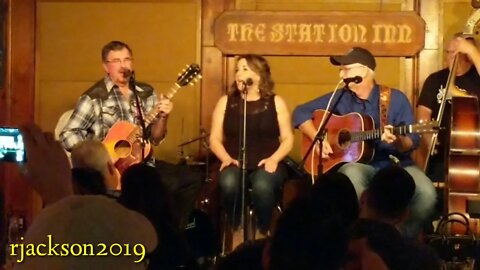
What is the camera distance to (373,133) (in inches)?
217

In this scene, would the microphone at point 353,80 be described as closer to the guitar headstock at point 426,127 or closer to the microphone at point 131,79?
the guitar headstock at point 426,127

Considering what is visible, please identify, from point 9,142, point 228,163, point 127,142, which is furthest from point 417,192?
point 9,142

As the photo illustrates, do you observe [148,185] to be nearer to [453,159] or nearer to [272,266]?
[272,266]

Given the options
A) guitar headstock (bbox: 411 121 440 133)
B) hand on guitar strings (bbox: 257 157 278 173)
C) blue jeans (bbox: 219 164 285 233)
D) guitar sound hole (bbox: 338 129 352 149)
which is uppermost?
guitar headstock (bbox: 411 121 440 133)

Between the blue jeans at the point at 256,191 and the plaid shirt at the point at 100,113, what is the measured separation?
70 cm

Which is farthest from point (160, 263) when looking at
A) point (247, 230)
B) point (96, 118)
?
point (96, 118)

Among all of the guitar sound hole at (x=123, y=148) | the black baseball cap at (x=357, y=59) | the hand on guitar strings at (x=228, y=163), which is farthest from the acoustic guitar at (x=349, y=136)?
the guitar sound hole at (x=123, y=148)

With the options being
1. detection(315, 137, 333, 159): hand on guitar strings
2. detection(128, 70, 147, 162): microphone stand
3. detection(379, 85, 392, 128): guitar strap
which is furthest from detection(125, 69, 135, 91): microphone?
detection(379, 85, 392, 128): guitar strap

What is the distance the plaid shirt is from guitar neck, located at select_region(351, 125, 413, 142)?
1254 mm

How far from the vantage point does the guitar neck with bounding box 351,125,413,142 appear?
540 cm

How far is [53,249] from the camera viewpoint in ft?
7.34

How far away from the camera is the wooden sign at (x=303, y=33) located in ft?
21.9

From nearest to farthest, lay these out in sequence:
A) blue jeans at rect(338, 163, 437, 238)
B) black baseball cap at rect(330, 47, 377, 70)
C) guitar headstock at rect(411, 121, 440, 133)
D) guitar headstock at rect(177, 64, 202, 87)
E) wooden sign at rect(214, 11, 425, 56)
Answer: blue jeans at rect(338, 163, 437, 238) → guitar headstock at rect(411, 121, 440, 133) → black baseball cap at rect(330, 47, 377, 70) → guitar headstock at rect(177, 64, 202, 87) → wooden sign at rect(214, 11, 425, 56)

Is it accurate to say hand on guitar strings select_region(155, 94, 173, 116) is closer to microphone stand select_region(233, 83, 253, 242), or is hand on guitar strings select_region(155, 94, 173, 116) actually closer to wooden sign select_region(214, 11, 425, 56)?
microphone stand select_region(233, 83, 253, 242)
